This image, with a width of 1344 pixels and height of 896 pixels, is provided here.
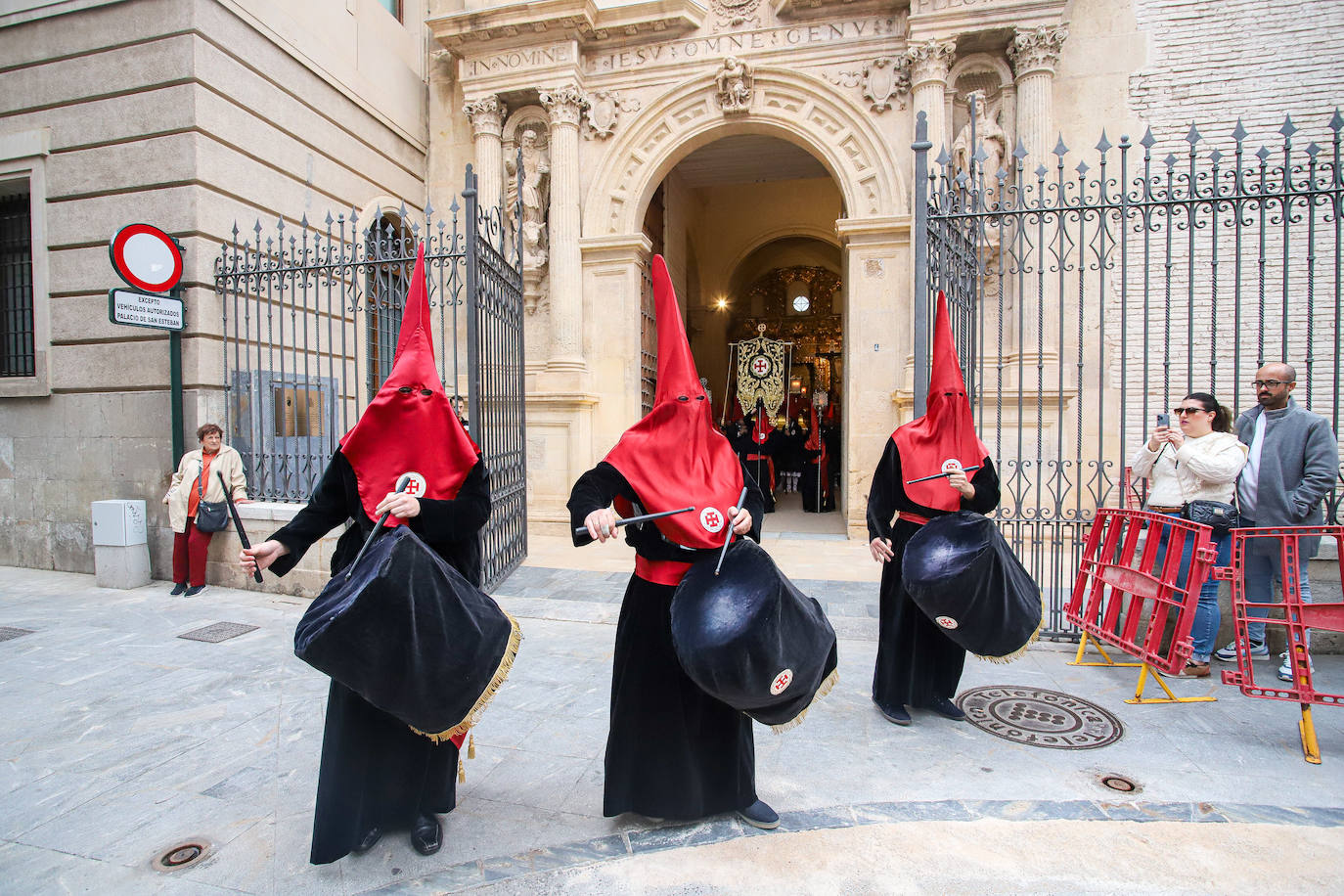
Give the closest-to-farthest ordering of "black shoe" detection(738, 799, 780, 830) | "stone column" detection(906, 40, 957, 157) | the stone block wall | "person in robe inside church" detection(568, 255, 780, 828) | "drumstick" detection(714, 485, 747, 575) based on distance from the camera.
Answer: "drumstick" detection(714, 485, 747, 575) → "person in robe inside church" detection(568, 255, 780, 828) → "black shoe" detection(738, 799, 780, 830) → the stone block wall → "stone column" detection(906, 40, 957, 157)

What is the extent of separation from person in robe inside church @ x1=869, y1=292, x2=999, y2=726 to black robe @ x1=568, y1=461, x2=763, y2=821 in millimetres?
1405

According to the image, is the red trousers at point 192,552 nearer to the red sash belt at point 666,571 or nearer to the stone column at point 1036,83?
the red sash belt at point 666,571

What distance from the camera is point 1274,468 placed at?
176 inches

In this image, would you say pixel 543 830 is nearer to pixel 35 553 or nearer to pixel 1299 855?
pixel 1299 855

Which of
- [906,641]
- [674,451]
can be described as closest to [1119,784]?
[906,641]

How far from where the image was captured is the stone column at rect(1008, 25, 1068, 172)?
8.51 metres

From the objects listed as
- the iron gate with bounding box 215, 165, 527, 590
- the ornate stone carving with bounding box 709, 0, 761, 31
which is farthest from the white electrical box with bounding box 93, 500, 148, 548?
the ornate stone carving with bounding box 709, 0, 761, 31

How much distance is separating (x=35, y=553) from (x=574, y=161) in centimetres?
794

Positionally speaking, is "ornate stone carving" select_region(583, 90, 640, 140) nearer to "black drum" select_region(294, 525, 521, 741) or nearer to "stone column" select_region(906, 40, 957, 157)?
"stone column" select_region(906, 40, 957, 157)

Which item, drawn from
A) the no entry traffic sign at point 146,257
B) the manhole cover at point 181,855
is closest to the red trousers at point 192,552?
the no entry traffic sign at point 146,257

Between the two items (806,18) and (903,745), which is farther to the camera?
(806,18)

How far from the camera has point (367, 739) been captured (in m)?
2.56

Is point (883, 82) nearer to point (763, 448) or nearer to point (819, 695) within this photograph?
point (763, 448)

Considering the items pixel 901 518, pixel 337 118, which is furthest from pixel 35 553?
pixel 901 518
